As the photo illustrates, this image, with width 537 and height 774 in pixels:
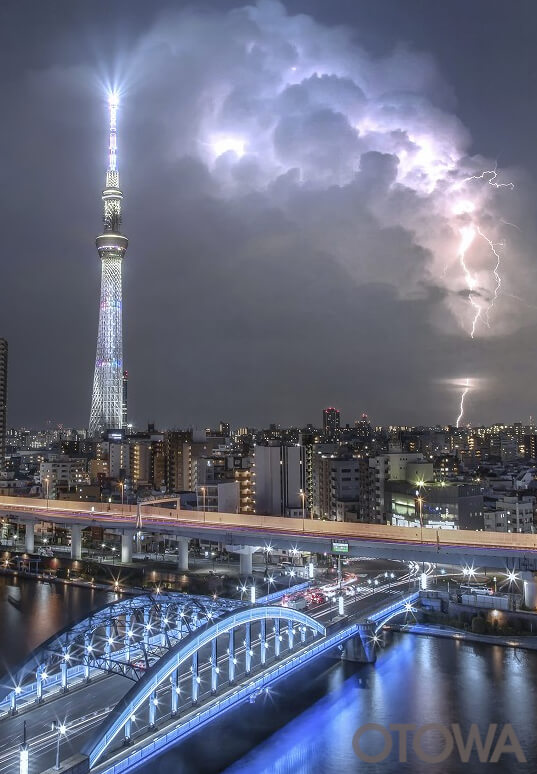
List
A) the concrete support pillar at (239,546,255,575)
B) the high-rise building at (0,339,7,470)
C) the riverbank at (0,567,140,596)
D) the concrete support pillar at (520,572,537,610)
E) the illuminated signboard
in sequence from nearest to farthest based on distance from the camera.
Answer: the concrete support pillar at (520,572,537,610), the illuminated signboard, the riverbank at (0,567,140,596), the concrete support pillar at (239,546,255,575), the high-rise building at (0,339,7,470)

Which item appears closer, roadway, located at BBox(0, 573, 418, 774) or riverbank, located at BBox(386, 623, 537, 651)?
roadway, located at BBox(0, 573, 418, 774)

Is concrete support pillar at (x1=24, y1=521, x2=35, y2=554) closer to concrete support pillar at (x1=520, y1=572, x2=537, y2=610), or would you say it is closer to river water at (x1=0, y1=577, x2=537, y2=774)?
river water at (x1=0, y1=577, x2=537, y2=774)

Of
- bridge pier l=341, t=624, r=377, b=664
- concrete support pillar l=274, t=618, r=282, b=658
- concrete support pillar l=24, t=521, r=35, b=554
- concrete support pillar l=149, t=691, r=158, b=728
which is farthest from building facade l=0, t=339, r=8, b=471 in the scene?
concrete support pillar l=149, t=691, r=158, b=728

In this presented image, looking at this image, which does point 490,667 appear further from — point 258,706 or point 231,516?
point 231,516

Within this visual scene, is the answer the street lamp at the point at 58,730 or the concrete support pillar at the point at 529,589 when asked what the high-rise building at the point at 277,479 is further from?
the street lamp at the point at 58,730

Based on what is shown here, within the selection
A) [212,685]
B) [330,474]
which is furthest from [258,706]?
[330,474]

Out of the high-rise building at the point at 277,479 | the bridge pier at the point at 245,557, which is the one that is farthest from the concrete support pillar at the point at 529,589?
the high-rise building at the point at 277,479

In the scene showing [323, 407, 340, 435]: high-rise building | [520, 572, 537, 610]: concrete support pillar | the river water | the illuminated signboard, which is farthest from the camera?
[323, 407, 340, 435]: high-rise building
